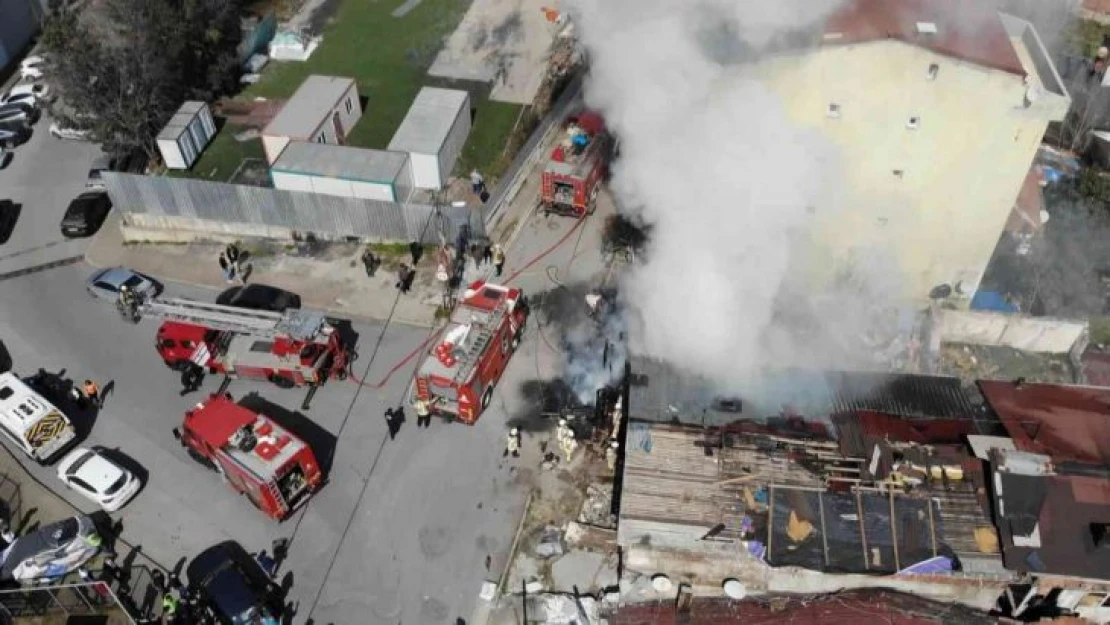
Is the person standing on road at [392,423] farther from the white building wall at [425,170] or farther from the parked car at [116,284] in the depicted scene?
the white building wall at [425,170]

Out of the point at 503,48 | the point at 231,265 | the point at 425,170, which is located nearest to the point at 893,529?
the point at 425,170

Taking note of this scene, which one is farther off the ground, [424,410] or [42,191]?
[424,410]

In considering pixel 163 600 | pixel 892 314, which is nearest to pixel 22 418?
pixel 163 600

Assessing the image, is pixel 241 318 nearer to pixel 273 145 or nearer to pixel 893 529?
pixel 273 145

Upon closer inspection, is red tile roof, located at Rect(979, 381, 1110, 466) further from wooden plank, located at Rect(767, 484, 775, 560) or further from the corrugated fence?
the corrugated fence

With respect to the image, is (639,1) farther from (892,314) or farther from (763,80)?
(892,314)

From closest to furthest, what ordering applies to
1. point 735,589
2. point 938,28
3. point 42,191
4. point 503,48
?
point 735,589, point 938,28, point 42,191, point 503,48

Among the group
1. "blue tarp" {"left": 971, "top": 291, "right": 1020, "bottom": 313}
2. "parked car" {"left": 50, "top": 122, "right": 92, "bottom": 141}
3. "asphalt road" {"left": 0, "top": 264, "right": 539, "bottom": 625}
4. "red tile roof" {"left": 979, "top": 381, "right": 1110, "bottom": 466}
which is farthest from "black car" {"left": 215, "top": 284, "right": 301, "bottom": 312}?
"blue tarp" {"left": 971, "top": 291, "right": 1020, "bottom": 313}
